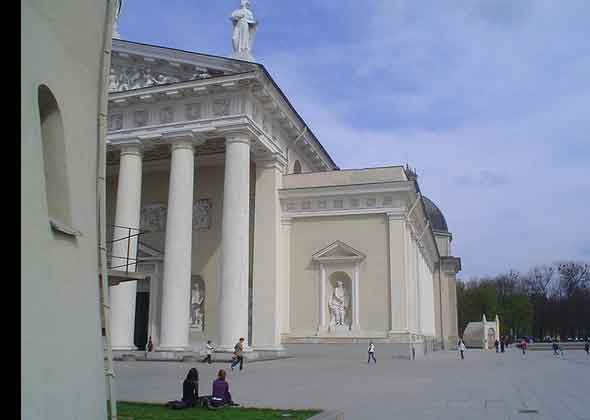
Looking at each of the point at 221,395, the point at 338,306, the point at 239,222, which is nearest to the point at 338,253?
the point at 338,306

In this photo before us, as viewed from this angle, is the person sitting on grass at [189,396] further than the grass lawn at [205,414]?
Yes

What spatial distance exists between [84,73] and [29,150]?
2.27 metres

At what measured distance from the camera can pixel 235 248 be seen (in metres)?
24.7

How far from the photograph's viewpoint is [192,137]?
2634 centimetres

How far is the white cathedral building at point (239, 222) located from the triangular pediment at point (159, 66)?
55 mm

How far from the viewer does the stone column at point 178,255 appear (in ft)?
80.4

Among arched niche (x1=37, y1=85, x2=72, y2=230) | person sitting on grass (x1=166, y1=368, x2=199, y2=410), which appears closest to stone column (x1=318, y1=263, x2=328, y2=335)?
person sitting on grass (x1=166, y1=368, x2=199, y2=410)

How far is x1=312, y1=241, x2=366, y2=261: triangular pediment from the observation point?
93.0 ft

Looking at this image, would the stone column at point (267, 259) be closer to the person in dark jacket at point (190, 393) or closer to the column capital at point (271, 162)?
the column capital at point (271, 162)

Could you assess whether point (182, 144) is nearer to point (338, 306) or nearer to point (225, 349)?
point (225, 349)

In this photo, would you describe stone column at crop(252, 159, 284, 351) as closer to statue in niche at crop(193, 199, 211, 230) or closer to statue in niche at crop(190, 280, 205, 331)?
statue in niche at crop(193, 199, 211, 230)

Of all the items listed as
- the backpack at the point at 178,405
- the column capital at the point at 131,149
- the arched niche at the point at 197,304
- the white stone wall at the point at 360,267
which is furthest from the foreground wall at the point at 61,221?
the arched niche at the point at 197,304

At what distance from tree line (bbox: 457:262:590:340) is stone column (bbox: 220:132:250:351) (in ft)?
232
